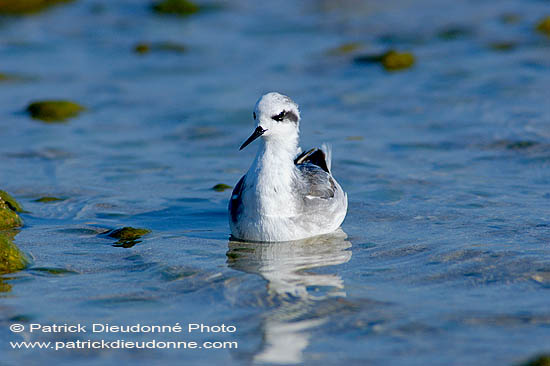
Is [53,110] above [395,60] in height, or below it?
below

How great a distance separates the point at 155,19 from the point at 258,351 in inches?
605

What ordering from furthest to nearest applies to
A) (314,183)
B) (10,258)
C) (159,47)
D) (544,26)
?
(159,47) < (544,26) < (314,183) < (10,258)

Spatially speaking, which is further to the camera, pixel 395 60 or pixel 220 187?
pixel 395 60

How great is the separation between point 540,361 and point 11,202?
5.90 meters

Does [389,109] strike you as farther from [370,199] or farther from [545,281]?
[545,281]

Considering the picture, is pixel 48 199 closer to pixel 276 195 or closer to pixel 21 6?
pixel 276 195

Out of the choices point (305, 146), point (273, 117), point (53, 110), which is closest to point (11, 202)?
point (273, 117)

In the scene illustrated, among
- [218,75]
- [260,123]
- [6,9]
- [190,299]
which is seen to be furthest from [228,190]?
[6,9]

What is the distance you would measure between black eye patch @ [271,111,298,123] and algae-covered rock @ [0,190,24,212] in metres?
3.14

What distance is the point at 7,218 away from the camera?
8281 mm

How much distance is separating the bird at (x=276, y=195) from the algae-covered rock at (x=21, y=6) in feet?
45.6

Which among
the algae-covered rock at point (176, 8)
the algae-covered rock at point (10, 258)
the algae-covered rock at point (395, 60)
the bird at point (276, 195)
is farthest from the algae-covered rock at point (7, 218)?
the algae-covered rock at point (176, 8)

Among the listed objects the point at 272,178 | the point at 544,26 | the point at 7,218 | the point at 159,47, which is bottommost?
the point at 7,218

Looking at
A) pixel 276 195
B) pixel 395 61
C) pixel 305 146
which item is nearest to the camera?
pixel 276 195
